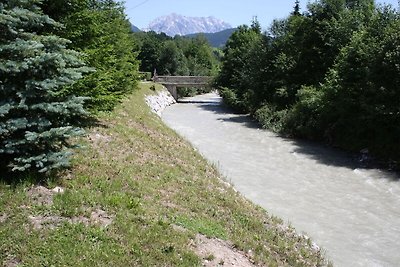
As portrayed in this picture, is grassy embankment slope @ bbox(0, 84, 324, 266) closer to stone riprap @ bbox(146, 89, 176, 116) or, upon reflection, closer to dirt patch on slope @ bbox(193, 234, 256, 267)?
dirt patch on slope @ bbox(193, 234, 256, 267)

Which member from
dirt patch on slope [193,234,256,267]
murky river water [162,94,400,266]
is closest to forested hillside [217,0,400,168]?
murky river water [162,94,400,266]

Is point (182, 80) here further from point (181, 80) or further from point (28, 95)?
point (28, 95)

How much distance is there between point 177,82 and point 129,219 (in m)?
54.4

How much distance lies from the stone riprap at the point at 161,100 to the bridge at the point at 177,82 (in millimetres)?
2253

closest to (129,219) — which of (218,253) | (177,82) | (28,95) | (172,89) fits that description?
(218,253)

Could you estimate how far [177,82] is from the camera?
2419 inches

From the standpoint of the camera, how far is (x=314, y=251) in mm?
9984

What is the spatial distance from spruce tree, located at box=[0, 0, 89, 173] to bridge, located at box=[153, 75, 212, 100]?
51.7 metres

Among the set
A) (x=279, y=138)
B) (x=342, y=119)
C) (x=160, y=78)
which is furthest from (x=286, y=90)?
(x=160, y=78)

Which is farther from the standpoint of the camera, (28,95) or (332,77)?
(332,77)

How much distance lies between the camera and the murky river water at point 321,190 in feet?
37.9

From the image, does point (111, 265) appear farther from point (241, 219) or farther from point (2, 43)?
point (2, 43)

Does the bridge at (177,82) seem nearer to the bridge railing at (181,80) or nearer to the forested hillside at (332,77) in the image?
the bridge railing at (181,80)

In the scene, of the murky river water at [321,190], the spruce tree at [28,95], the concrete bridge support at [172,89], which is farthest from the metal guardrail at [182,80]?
the spruce tree at [28,95]
